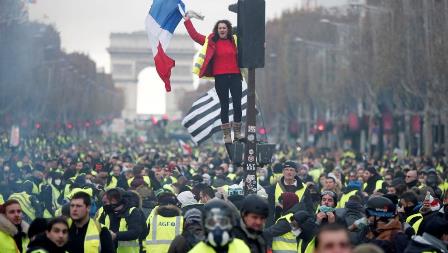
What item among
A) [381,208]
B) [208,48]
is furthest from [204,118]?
[381,208]

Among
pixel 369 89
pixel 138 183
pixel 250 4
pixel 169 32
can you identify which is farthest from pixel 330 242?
pixel 369 89


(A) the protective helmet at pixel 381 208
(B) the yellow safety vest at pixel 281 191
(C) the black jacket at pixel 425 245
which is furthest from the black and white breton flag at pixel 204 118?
(C) the black jacket at pixel 425 245

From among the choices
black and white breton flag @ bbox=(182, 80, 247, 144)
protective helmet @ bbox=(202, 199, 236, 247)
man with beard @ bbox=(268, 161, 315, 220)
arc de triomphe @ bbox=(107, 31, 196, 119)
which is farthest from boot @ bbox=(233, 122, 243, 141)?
arc de triomphe @ bbox=(107, 31, 196, 119)

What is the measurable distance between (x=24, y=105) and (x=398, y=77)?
29350 mm

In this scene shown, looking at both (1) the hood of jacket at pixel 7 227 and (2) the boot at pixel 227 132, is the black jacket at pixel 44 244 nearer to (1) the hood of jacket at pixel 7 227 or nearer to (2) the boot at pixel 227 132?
(1) the hood of jacket at pixel 7 227

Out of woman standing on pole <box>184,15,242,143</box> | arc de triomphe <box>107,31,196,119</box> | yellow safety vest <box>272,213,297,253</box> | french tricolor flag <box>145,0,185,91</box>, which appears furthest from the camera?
arc de triomphe <box>107,31,196,119</box>

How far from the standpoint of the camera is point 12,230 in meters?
11.8

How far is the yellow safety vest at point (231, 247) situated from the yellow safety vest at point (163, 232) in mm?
3842

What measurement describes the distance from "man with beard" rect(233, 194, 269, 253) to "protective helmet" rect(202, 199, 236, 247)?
753 mm

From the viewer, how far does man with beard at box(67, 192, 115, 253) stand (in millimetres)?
11711

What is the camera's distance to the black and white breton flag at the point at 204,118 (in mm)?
18562

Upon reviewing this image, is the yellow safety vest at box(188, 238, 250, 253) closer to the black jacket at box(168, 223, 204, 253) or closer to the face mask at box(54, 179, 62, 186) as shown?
the black jacket at box(168, 223, 204, 253)

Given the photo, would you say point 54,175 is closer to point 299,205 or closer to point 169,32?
point 169,32

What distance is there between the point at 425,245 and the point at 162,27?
7.29 metres
